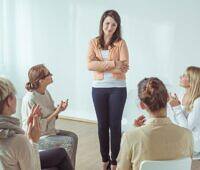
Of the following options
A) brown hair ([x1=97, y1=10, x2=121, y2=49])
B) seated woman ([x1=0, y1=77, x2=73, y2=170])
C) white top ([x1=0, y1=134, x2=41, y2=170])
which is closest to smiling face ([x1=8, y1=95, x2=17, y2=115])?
seated woman ([x1=0, y1=77, x2=73, y2=170])

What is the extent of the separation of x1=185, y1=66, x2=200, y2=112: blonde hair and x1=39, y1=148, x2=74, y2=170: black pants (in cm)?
121

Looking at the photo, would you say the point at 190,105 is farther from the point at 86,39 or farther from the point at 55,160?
the point at 86,39

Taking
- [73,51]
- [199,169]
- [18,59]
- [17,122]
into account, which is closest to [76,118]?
[73,51]

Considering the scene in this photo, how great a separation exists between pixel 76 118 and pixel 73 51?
908mm

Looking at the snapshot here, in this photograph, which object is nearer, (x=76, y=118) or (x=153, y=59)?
(x=153, y=59)

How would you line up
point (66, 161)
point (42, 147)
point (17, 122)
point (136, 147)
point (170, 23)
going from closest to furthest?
point (136, 147), point (17, 122), point (66, 161), point (42, 147), point (170, 23)

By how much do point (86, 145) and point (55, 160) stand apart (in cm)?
155

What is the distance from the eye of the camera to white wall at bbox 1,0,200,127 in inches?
166

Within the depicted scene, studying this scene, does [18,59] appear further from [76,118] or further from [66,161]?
[66,161]

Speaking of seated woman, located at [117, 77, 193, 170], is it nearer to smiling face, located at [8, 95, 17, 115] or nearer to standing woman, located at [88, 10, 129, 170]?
smiling face, located at [8, 95, 17, 115]

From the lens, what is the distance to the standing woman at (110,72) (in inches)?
117

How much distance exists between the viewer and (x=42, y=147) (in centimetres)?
260

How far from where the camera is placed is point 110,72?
2990 millimetres

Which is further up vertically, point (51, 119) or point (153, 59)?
point (153, 59)
